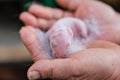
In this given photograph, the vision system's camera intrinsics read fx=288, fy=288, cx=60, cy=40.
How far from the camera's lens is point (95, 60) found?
0.59 meters

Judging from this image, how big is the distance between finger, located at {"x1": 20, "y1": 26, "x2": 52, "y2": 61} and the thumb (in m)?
0.07

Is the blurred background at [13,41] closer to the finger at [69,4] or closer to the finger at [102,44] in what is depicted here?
the finger at [69,4]

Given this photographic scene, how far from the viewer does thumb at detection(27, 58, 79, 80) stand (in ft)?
1.83

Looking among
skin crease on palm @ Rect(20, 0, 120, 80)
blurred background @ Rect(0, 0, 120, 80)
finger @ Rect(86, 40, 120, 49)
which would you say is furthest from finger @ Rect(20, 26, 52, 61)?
blurred background @ Rect(0, 0, 120, 80)

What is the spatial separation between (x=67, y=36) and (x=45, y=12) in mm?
260

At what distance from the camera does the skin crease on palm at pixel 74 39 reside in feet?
1.87

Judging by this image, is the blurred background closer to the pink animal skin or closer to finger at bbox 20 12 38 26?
finger at bbox 20 12 38 26

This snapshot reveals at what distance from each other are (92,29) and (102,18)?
6 centimetres

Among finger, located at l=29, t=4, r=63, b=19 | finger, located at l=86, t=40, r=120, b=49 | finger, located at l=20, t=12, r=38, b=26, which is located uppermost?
finger, located at l=86, t=40, r=120, b=49

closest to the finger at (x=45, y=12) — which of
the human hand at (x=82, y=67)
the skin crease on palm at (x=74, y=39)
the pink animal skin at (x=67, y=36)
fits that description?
the skin crease on palm at (x=74, y=39)

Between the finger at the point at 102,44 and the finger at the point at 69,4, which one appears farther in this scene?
the finger at the point at 69,4

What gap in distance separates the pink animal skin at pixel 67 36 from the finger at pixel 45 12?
121mm

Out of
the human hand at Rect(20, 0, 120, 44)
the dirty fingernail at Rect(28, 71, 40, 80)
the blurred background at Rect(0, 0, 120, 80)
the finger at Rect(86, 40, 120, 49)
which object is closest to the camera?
the dirty fingernail at Rect(28, 71, 40, 80)

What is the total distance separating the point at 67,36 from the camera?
2.14 ft
